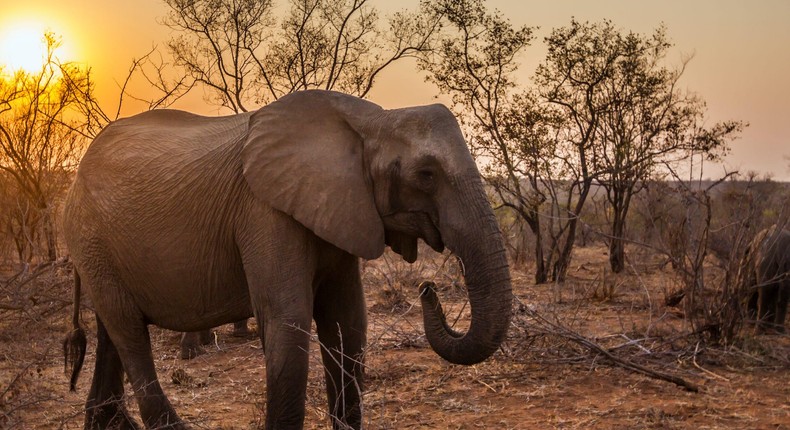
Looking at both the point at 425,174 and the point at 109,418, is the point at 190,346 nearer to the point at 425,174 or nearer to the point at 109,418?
the point at 109,418

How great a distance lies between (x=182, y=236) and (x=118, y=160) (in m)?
0.86

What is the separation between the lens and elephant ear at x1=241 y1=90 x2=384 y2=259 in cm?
440

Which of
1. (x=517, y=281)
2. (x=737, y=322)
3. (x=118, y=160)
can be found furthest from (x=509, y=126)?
(x=118, y=160)

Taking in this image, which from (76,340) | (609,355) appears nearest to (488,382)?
(609,355)

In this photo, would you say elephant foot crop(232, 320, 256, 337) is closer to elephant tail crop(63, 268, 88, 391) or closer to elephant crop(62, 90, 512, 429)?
elephant tail crop(63, 268, 88, 391)

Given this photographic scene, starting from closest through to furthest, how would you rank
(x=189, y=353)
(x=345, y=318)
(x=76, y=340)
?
(x=345, y=318) < (x=76, y=340) < (x=189, y=353)

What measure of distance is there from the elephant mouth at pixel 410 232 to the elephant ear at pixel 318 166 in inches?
3.5

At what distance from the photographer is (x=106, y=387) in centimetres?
568

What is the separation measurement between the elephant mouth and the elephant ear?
0.29 ft

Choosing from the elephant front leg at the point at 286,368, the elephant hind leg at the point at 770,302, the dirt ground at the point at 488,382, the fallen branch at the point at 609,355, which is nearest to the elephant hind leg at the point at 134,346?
the dirt ground at the point at 488,382

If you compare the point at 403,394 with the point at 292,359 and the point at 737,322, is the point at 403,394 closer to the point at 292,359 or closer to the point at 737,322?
the point at 292,359

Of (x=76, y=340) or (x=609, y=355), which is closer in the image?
(x=76, y=340)

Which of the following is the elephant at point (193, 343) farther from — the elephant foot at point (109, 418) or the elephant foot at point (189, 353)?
the elephant foot at point (109, 418)

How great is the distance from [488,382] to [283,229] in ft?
9.61
